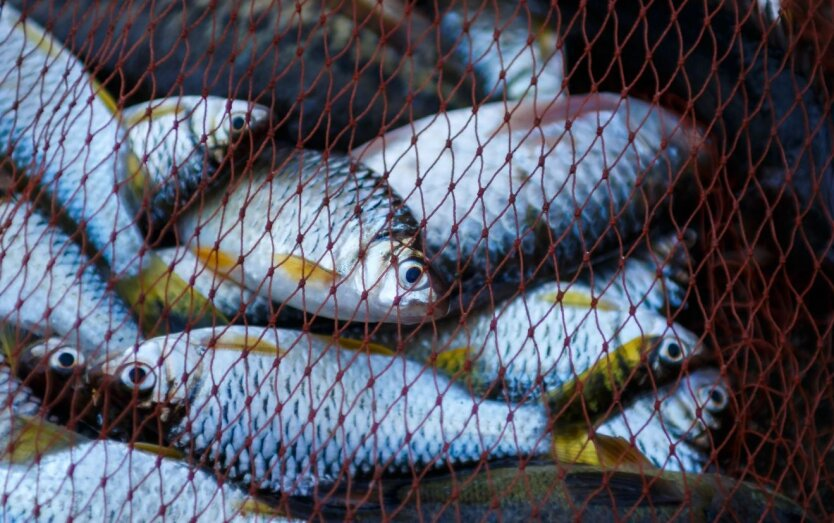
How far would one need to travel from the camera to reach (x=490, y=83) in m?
2.97

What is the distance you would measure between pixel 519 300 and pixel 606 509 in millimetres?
558

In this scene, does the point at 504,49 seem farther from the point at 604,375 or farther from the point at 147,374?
the point at 147,374

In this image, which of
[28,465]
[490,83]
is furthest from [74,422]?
[490,83]

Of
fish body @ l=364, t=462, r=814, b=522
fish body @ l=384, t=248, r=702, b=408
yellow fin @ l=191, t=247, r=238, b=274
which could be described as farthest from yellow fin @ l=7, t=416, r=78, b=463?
fish body @ l=384, t=248, r=702, b=408

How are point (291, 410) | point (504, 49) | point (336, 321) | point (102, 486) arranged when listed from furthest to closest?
point (504, 49) → point (291, 410) → point (336, 321) → point (102, 486)

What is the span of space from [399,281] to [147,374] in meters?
0.53

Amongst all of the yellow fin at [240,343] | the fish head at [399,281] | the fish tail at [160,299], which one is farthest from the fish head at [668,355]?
the fish tail at [160,299]

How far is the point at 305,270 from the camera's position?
2508 mm

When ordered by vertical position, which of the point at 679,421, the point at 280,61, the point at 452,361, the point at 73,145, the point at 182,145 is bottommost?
the point at 679,421

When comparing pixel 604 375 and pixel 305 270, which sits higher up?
pixel 305 270

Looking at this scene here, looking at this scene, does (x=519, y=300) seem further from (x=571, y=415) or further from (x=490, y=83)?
(x=490, y=83)

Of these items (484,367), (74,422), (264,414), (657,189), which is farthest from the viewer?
(657,189)

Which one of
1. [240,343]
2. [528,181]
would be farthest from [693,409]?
[240,343]

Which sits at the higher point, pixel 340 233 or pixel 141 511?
pixel 340 233
